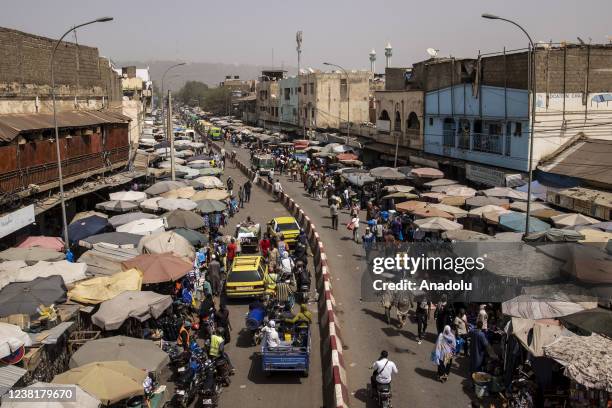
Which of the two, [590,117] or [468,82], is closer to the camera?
[590,117]

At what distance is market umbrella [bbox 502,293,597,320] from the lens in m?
12.7

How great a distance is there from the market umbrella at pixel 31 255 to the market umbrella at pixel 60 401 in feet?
29.0

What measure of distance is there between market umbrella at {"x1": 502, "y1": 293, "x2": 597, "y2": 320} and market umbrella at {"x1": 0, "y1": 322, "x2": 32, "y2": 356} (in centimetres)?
1007

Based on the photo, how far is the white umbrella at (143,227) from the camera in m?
21.7

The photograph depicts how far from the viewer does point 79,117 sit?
28.1 meters

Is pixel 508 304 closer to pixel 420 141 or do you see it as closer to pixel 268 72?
pixel 420 141

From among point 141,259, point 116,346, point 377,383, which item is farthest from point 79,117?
point 377,383

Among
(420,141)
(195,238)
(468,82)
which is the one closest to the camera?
Result: (195,238)

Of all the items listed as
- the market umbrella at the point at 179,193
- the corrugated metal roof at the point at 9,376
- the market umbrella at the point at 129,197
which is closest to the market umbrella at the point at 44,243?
the market umbrella at the point at 129,197

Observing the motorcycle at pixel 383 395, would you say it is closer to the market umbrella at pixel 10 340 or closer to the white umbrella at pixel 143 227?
the market umbrella at pixel 10 340

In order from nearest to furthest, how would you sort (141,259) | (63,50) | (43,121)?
(141,259) → (43,121) → (63,50)

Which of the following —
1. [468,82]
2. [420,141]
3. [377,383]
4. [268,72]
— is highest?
[268,72]

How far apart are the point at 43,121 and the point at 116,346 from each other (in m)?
15.2
